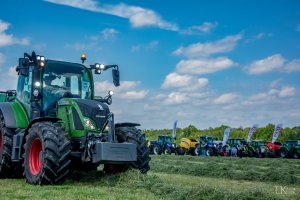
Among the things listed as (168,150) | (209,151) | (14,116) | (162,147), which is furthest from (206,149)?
(14,116)

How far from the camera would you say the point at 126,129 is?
9.63 meters

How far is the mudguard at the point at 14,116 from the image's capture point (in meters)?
10.2

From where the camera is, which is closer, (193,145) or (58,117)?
(58,117)

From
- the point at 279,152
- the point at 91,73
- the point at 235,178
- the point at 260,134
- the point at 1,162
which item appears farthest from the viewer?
the point at 260,134

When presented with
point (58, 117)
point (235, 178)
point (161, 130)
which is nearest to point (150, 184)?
point (58, 117)

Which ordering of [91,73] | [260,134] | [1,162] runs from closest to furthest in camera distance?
1. [1,162]
2. [91,73]
3. [260,134]

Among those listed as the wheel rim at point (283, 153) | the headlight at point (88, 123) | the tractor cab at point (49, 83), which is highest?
the tractor cab at point (49, 83)

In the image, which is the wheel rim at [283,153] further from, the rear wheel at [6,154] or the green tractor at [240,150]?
the rear wheel at [6,154]

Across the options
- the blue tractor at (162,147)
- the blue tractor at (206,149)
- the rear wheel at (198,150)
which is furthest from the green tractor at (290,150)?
the blue tractor at (162,147)

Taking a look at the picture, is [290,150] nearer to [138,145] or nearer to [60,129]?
[138,145]

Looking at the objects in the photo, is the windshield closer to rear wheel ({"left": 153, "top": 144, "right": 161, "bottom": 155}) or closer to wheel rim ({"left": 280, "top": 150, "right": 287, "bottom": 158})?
rear wheel ({"left": 153, "top": 144, "right": 161, "bottom": 155})

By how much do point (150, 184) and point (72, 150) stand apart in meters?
2.08

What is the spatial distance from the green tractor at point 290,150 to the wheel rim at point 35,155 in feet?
83.9

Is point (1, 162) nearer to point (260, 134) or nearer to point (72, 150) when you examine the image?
point (72, 150)
